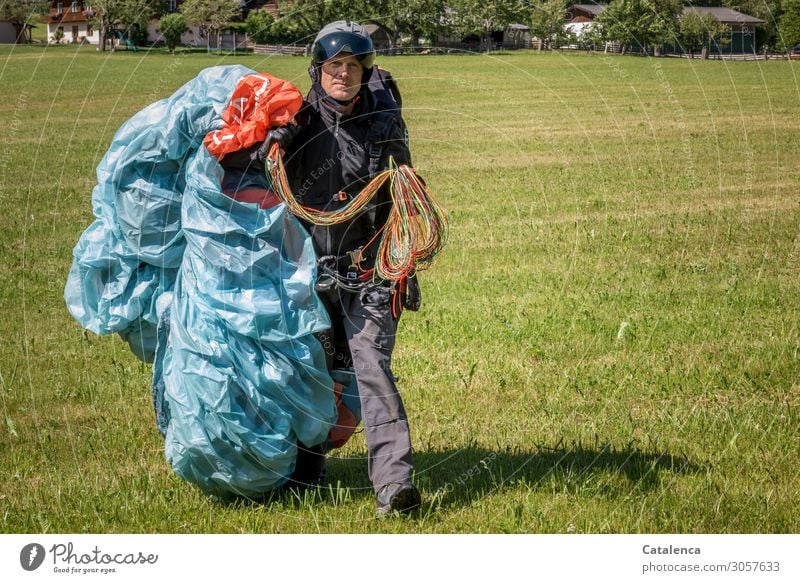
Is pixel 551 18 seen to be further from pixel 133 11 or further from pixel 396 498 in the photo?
pixel 133 11

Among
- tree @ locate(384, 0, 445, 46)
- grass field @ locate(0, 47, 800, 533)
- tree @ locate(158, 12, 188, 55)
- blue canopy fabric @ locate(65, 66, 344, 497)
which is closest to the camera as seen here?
blue canopy fabric @ locate(65, 66, 344, 497)

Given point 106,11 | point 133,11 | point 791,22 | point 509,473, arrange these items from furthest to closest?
point 791,22, point 133,11, point 106,11, point 509,473

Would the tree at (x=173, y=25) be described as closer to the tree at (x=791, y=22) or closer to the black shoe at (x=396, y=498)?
the black shoe at (x=396, y=498)

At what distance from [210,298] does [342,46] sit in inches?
49.3

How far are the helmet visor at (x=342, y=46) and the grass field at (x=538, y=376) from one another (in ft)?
6.60

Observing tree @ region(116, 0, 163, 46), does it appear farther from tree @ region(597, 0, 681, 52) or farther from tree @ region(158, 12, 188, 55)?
tree @ region(597, 0, 681, 52)

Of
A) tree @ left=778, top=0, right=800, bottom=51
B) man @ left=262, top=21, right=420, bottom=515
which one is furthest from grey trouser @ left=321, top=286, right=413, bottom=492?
tree @ left=778, top=0, right=800, bottom=51

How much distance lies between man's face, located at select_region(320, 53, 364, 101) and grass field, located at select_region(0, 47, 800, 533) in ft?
6.06

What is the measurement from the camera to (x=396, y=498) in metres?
4.84

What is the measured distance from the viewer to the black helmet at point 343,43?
4812mm

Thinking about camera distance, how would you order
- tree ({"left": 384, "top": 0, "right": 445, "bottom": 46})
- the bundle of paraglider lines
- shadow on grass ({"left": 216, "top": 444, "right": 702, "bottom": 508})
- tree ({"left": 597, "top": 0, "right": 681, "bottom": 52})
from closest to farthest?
the bundle of paraglider lines, shadow on grass ({"left": 216, "top": 444, "right": 702, "bottom": 508}), tree ({"left": 384, "top": 0, "right": 445, "bottom": 46}), tree ({"left": 597, "top": 0, "right": 681, "bottom": 52})

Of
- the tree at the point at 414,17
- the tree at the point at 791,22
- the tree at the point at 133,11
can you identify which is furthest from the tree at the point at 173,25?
the tree at the point at 791,22

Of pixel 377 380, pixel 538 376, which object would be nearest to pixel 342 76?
pixel 377 380

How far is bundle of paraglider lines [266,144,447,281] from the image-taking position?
16.2 ft
